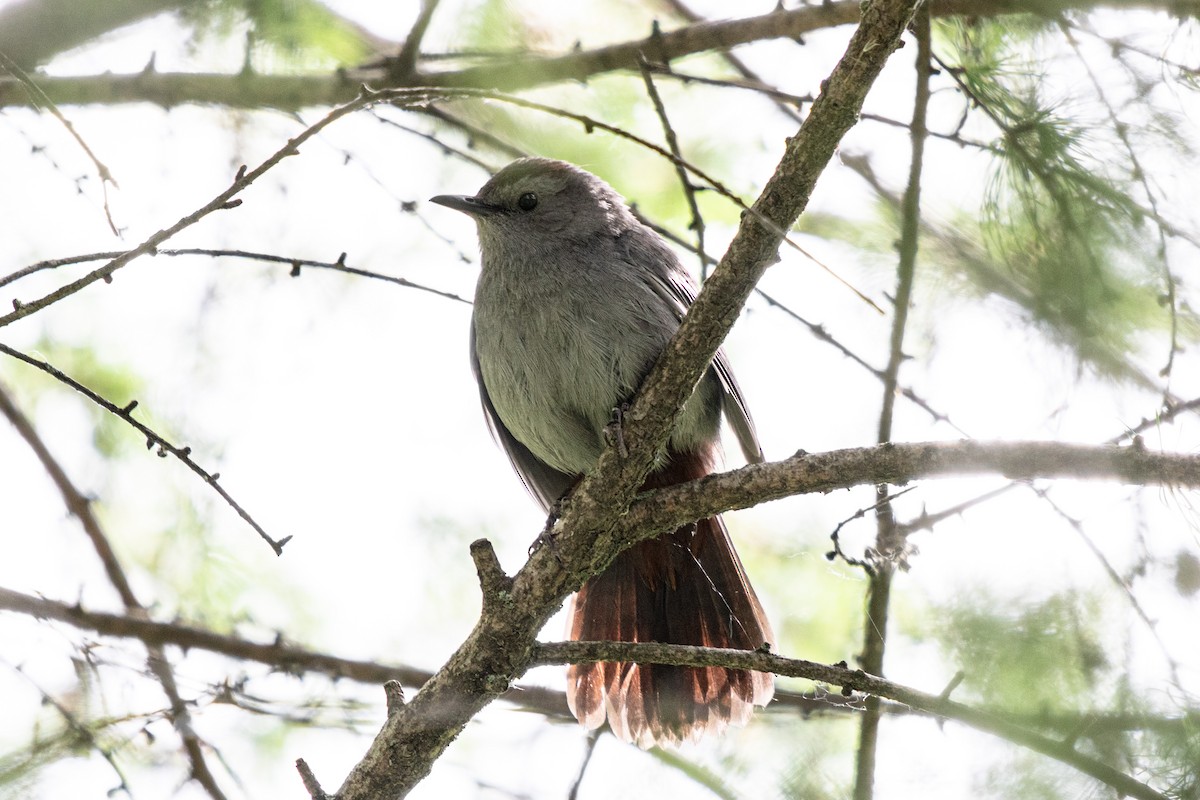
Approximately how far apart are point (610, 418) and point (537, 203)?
140cm

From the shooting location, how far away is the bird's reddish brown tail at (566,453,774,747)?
4477 mm

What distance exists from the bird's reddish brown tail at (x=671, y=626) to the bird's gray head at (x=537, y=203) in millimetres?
1191

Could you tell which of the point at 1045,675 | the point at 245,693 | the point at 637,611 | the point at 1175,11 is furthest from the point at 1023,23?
the point at 245,693

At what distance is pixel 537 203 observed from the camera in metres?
5.15

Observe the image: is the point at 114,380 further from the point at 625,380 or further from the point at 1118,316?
the point at 1118,316

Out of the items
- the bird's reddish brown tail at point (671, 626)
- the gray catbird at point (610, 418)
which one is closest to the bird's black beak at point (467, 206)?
the gray catbird at point (610, 418)

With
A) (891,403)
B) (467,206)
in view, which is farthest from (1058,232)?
(467,206)

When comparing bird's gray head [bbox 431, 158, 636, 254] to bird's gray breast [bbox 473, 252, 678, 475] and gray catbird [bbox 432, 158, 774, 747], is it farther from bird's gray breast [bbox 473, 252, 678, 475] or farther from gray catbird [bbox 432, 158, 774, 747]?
bird's gray breast [bbox 473, 252, 678, 475]

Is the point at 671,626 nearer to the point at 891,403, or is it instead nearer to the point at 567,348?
the point at 567,348

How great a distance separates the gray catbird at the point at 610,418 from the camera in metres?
4.30

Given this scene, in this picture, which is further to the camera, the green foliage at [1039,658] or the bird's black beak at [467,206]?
the bird's black beak at [467,206]

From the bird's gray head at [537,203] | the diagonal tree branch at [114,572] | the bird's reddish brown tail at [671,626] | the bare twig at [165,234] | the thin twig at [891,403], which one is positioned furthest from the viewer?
the bird's gray head at [537,203]

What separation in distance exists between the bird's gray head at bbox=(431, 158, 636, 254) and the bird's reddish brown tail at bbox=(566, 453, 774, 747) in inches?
46.9

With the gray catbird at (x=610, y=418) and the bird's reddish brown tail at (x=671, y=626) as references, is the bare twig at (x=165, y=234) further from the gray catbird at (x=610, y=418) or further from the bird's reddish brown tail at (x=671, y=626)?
the bird's reddish brown tail at (x=671, y=626)
